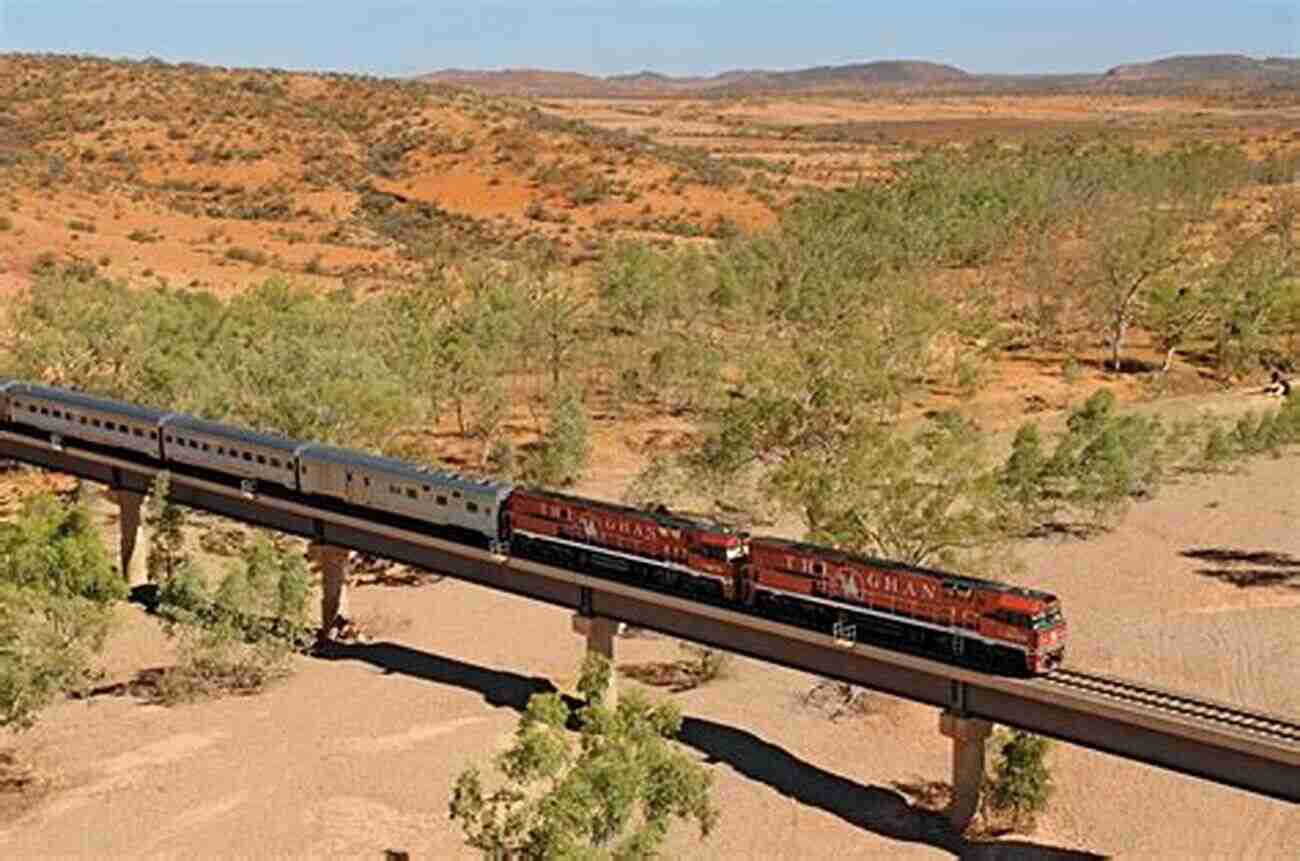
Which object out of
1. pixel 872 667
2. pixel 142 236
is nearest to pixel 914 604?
pixel 872 667

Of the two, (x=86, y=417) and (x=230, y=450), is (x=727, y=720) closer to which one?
(x=230, y=450)

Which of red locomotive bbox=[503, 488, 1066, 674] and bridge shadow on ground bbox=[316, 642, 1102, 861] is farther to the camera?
bridge shadow on ground bbox=[316, 642, 1102, 861]

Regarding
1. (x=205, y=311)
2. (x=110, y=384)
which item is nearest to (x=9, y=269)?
(x=205, y=311)

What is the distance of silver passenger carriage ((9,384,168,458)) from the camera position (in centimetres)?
5091

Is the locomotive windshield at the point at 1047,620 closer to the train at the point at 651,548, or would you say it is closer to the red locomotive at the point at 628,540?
the train at the point at 651,548

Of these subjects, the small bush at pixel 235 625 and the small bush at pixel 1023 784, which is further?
the small bush at pixel 235 625

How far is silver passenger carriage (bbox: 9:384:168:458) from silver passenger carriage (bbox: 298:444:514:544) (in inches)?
299

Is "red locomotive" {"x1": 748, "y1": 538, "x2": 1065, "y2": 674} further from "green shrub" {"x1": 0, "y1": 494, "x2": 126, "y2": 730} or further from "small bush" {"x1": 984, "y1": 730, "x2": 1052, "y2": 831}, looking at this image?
"green shrub" {"x1": 0, "y1": 494, "x2": 126, "y2": 730}

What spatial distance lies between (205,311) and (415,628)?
3274 centimetres

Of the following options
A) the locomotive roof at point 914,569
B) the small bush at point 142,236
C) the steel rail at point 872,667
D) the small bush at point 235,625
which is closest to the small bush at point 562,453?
the steel rail at point 872,667

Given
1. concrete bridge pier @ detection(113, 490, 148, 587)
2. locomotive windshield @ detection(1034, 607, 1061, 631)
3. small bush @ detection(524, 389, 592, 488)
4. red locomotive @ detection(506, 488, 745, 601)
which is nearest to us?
locomotive windshield @ detection(1034, 607, 1061, 631)

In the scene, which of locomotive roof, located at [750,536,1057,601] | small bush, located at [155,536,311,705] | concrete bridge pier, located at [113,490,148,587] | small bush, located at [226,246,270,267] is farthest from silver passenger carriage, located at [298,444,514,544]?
small bush, located at [226,246,270,267]

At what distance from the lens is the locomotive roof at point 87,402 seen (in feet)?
168

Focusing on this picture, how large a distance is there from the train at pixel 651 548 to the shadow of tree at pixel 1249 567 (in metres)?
21.9
